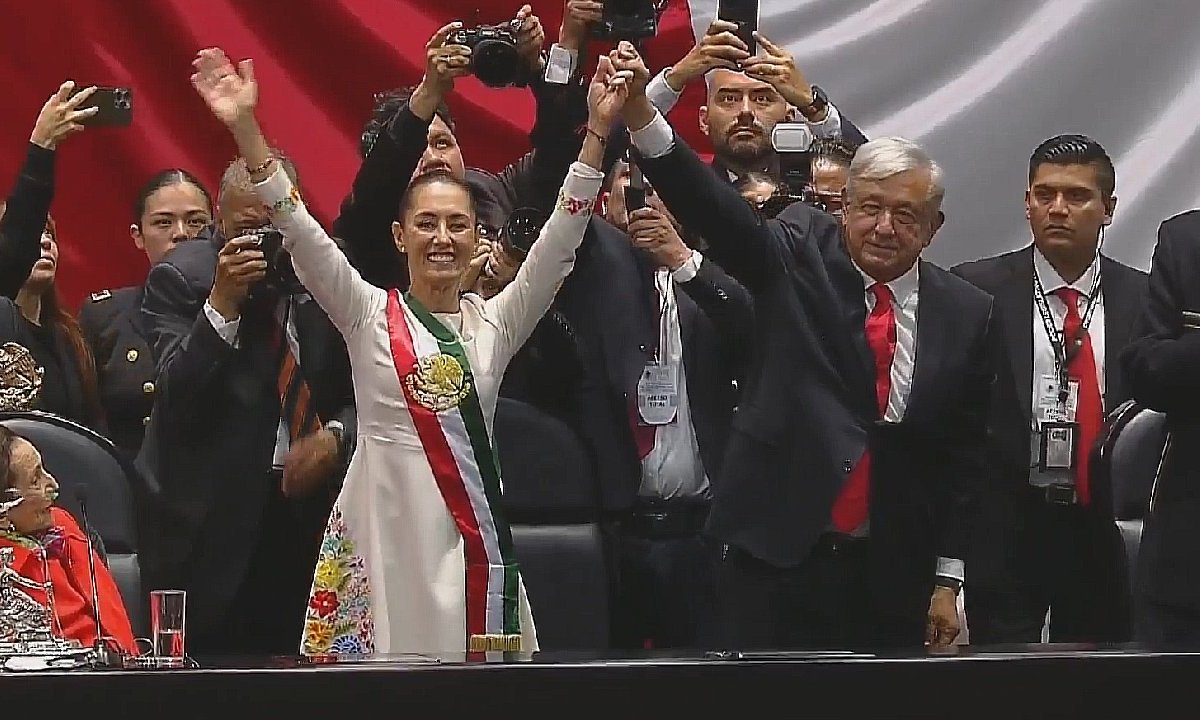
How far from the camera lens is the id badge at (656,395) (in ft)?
11.8

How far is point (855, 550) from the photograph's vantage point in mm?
3268

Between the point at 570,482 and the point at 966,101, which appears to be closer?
the point at 570,482

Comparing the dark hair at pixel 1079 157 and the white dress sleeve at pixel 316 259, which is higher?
the dark hair at pixel 1079 157

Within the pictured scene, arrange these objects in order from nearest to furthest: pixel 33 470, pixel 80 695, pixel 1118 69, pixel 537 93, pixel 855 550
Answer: pixel 80 695 → pixel 33 470 → pixel 855 550 → pixel 537 93 → pixel 1118 69

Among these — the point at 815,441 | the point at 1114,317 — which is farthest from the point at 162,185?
the point at 1114,317

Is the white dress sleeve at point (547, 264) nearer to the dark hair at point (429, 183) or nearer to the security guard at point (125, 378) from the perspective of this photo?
the dark hair at point (429, 183)

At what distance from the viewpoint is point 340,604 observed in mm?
3084

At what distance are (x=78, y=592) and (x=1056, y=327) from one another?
1.88m

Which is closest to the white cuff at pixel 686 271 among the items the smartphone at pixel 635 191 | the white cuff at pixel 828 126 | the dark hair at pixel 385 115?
the smartphone at pixel 635 191

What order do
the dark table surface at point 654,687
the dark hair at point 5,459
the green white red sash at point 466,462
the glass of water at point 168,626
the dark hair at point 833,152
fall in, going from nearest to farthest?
1. the dark table surface at point 654,687
2. the glass of water at point 168,626
3. the dark hair at point 5,459
4. the green white red sash at point 466,462
5. the dark hair at point 833,152

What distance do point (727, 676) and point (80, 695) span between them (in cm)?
70

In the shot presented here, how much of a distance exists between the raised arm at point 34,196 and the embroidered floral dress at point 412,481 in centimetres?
78

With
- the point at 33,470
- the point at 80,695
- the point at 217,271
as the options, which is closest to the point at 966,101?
the point at 217,271

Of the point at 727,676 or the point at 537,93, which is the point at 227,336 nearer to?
the point at 537,93
